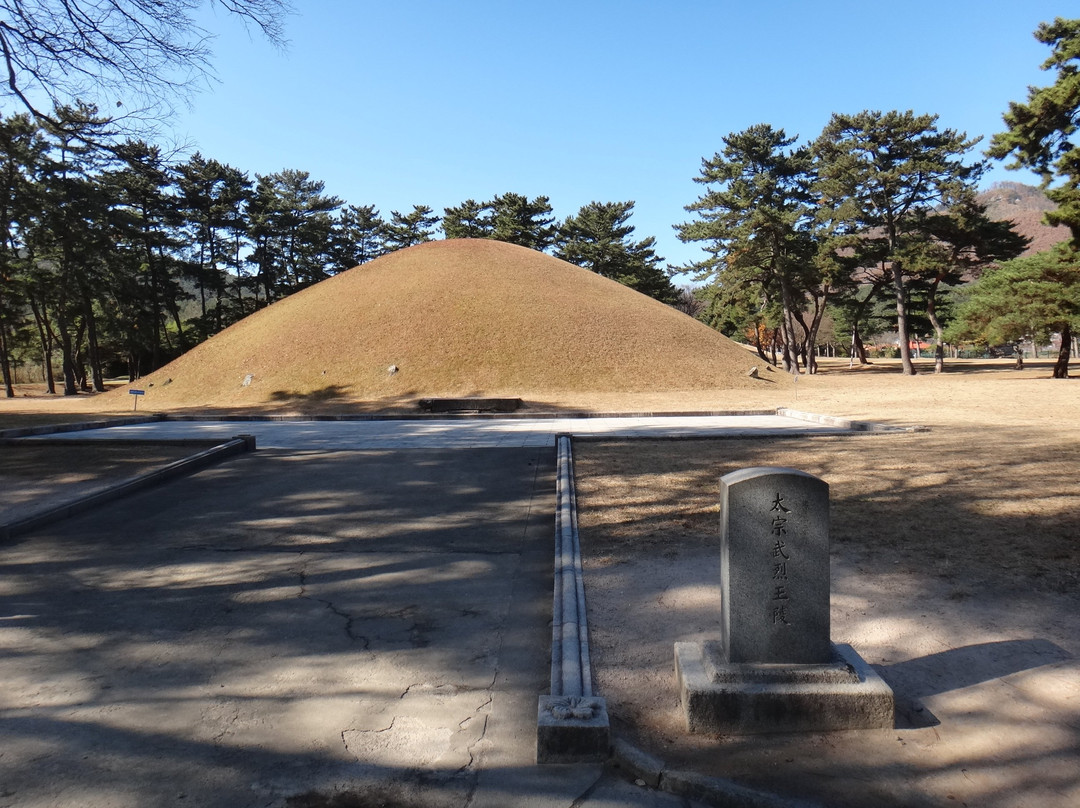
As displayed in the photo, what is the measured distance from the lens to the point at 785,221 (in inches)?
1363

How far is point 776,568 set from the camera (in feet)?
9.05

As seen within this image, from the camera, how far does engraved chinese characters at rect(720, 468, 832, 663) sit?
273cm

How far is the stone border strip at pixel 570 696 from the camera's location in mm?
2422

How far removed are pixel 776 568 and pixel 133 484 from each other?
7.23 m

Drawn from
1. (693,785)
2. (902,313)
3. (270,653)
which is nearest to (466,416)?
(270,653)

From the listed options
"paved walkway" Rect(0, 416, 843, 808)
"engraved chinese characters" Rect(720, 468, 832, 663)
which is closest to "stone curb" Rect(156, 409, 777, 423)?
"paved walkway" Rect(0, 416, 843, 808)

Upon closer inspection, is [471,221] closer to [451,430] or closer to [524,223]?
[524,223]

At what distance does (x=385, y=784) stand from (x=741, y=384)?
1029 inches

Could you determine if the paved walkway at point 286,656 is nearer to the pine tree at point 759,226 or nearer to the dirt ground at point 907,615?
the dirt ground at point 907,615

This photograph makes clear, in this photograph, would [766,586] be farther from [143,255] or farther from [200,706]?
[143,255]

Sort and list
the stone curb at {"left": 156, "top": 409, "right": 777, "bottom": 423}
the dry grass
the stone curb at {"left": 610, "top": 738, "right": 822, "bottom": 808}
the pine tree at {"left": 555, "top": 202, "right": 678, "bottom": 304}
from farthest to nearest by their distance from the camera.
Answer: the pine tree at {"left": 555, "top": 202, "right": 678, "bottom": 304}, the dry grass, the stone curb at {"left": 156, "top": 409, "right": 777, "bottom": 423}, the stone curb at {"left": 610, "top": 738, "right": 822, "bottom": 808}

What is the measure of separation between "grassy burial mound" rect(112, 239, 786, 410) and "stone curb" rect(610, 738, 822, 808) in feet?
66.9

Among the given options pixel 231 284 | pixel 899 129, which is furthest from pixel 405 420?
pixel 231 284

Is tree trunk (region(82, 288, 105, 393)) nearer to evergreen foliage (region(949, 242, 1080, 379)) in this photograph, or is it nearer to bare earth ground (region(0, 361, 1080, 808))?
bare earth ground (region(0, 361, 1080, 808))
